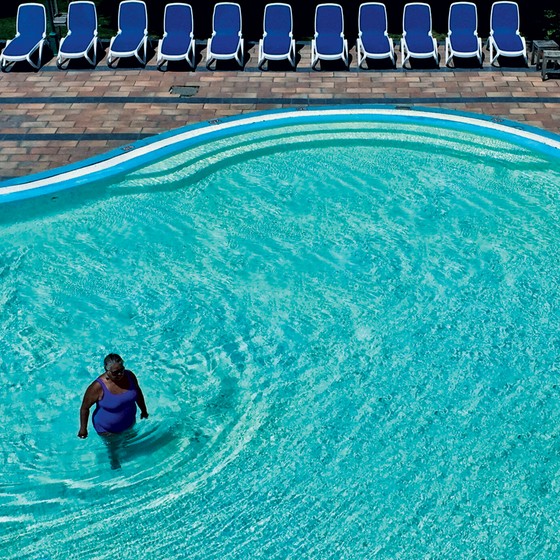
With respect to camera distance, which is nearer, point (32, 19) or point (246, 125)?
point (246, 125)

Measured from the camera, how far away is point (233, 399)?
8.45 meters

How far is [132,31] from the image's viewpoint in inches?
597

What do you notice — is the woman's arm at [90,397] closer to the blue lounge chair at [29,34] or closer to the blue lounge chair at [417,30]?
the blue lounge chair at [29,34]

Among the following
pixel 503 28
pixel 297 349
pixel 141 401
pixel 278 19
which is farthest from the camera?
pixel 278 19

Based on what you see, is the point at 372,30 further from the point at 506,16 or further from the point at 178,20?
the point at 178,20

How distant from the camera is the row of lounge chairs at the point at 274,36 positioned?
1460 cm

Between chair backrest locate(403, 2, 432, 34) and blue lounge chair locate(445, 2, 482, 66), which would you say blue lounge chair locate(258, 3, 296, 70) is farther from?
blue lounge chair locate(445, 2, 482, 66)

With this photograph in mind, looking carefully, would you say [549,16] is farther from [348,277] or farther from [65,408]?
[65,408]

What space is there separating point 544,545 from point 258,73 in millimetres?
9984

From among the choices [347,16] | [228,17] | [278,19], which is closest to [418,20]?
[347,16]

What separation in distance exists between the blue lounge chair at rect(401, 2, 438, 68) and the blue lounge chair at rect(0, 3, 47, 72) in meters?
6.56

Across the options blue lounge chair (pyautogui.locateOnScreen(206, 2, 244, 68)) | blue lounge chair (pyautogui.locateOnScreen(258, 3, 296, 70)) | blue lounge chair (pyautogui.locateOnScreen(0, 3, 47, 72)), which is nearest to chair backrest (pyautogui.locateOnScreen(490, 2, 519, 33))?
blue lounge chair (pyautogui.locateOnScreen(258, 3, 296, 70))

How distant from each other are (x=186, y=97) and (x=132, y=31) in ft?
7.59

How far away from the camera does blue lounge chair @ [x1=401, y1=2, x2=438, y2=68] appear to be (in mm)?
14703
